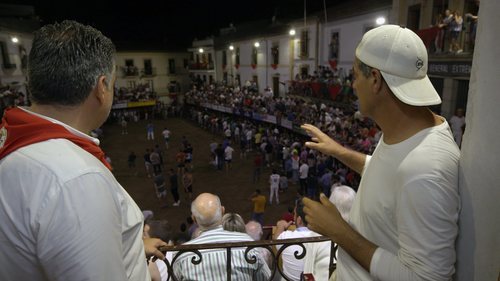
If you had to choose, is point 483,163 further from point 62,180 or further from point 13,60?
point 13,60

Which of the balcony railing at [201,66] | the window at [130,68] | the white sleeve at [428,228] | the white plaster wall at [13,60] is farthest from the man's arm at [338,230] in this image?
the window at [130,68]

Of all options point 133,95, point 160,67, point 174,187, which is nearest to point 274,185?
point 174,187

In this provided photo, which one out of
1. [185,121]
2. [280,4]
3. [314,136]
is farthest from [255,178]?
[280,4]

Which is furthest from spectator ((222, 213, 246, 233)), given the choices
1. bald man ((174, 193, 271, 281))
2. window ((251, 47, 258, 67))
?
window ((251, 47, 258, 67))

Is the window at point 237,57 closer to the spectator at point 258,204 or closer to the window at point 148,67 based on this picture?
the window at point 148,67

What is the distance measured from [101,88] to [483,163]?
1.61 meters

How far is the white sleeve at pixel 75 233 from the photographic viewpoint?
3.67 feet

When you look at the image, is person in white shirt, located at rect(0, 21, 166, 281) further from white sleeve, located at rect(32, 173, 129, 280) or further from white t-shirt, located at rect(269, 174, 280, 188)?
white t-shirt, located at rect(269, 174, 280, 188)

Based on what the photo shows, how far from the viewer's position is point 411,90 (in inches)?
58.8

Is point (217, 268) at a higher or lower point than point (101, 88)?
lower

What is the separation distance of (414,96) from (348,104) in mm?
17460

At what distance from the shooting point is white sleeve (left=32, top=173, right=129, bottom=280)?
3.67 feet

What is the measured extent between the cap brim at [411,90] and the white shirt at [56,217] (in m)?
1.27

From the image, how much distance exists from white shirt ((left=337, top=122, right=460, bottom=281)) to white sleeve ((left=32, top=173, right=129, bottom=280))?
1.12 metres
